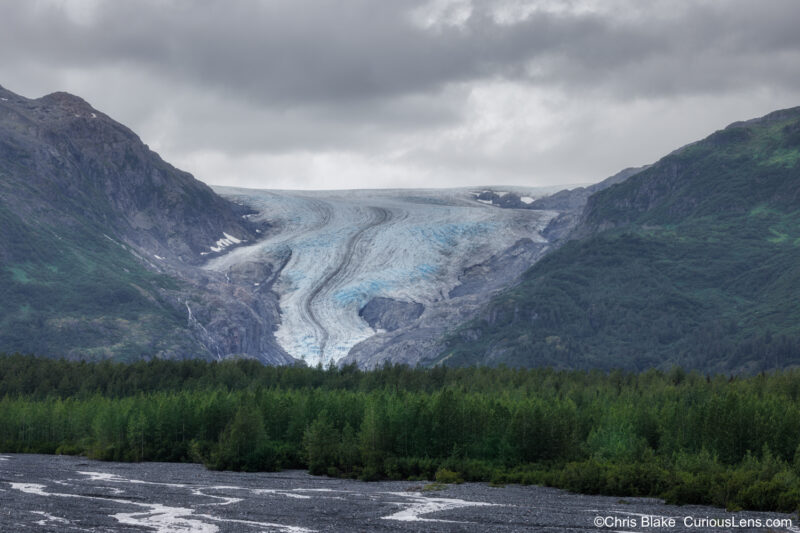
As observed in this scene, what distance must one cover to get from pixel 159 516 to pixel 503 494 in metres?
21.6

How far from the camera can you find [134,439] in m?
94.4

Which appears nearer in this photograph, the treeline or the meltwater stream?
the meltwater stream

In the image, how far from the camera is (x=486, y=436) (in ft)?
269

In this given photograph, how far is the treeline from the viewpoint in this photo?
6291 centimetres

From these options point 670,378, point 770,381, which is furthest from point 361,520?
point 670,378

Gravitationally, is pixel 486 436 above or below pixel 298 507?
above

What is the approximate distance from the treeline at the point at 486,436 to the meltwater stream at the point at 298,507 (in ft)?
9.62

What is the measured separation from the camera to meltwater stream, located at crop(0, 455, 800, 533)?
46634 mm

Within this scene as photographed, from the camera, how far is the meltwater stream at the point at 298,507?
46.6 meters

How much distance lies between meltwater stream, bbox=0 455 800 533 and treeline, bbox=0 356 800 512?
2.93 meters

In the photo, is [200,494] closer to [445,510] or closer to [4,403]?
[445,510]

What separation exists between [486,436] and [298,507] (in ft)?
96.4

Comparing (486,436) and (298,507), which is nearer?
(298,507)

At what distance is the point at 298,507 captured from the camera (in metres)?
55.2
